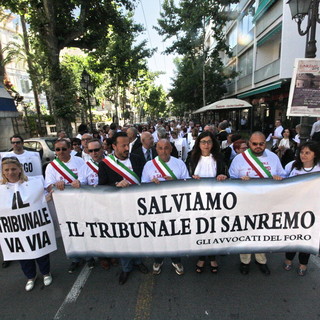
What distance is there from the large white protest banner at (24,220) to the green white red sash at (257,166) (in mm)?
2764

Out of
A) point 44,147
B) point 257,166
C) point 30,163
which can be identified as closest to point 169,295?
point 257,166

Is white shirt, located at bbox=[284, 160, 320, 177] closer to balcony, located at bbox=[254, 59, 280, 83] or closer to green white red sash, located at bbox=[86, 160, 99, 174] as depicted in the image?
green white red sash, located at bbox=[86, 160, 99, 174]

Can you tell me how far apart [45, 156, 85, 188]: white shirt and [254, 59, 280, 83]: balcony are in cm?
1451

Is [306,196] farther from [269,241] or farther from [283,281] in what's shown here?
[283,281]

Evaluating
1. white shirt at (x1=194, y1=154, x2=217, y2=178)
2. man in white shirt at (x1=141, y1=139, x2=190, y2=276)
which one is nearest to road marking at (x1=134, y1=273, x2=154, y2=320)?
man in white shirt at (x1=141, y1=139, x2=190, y2=276)

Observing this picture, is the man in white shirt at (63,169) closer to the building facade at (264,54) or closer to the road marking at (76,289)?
the road marking at (76,289)

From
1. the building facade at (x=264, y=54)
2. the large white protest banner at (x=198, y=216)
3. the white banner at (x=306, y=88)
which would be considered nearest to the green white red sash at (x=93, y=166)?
the large white protest banner at (x=198, y=216)

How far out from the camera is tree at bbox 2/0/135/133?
10956mm

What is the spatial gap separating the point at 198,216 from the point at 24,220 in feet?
7.16

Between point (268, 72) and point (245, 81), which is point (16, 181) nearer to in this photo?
point (268, 72)

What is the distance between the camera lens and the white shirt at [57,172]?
3283mm

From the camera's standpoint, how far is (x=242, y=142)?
4.39 meters

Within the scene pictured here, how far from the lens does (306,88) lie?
172 inches

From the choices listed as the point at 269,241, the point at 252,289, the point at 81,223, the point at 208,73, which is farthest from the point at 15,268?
the point at 208,73
